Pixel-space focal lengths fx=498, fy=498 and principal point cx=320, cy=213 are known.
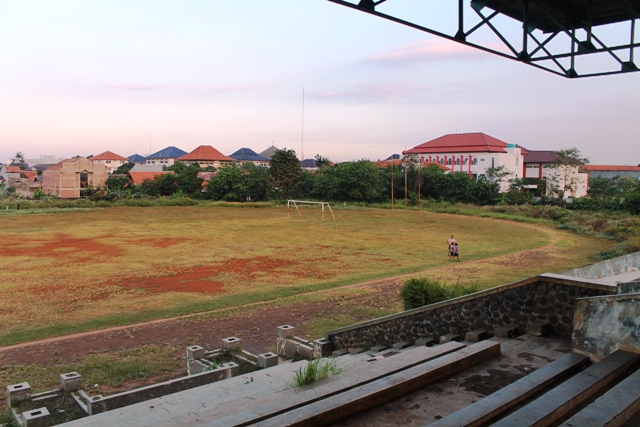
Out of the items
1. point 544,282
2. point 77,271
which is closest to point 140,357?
point 544,282

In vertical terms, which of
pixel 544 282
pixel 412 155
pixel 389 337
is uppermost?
pixel 412 155

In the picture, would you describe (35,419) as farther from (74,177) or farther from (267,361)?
(74,177)

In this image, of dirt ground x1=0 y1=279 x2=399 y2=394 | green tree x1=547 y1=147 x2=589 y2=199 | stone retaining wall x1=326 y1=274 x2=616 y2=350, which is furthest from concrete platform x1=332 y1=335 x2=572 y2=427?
green tree x1=547 y1=147 x2=589 y2=199

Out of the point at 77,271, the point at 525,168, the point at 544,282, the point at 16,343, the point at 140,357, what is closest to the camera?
the point at 544,282

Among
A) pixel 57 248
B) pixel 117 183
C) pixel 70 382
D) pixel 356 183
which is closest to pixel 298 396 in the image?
pixel 70 382

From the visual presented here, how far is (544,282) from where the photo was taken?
5.69m

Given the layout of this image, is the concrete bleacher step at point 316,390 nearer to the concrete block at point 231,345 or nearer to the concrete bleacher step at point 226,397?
the concrete bleacher step at point 226,397

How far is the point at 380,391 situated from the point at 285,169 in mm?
46028

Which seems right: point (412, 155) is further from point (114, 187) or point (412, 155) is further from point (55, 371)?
point (55, 371)

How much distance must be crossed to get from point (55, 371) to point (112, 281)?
23.6 feet

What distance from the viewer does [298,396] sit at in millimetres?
3895

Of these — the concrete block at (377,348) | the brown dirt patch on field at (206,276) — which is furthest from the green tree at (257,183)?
the concrete block at (377,348)

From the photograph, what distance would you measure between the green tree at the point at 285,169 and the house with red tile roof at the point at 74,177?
19.0 metres

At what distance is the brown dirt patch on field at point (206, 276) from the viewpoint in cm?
1362
